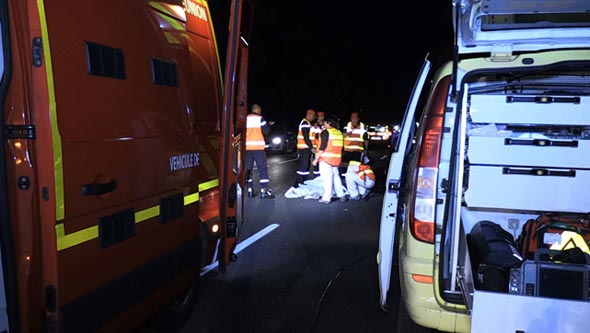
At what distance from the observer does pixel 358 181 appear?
1014cm

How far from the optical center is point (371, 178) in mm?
10234

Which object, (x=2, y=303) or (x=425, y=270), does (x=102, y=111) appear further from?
(x=425, y=270)

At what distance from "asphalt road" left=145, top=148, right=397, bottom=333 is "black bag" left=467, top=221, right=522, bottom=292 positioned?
1349 mm

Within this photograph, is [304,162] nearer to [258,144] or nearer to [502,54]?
[258,144]

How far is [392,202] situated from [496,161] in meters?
0.71

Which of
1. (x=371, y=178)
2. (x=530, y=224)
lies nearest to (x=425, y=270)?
(x=530, y=224)

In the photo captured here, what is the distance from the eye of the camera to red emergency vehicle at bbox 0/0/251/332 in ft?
7.48

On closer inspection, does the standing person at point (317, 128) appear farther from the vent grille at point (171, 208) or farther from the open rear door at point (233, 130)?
the vent grille at point (171, 208)

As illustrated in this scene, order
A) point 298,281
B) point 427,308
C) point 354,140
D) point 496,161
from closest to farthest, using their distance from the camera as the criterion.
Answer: point 427,308
point 496,161
point 298,281
point 354,140

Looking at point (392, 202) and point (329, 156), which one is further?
point (329, 156)

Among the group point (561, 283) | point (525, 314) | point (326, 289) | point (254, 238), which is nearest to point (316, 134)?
point (254, 238)

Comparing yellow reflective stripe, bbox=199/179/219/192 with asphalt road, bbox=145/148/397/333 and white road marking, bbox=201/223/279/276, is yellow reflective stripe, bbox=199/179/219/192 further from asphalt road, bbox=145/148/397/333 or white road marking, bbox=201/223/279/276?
white road marking, bbox=201/223/279/276

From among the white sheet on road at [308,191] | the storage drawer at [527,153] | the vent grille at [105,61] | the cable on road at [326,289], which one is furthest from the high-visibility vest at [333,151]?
the vent grille at [105,61]

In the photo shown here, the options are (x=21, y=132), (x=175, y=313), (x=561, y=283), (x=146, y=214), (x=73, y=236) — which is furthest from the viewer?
(x=175, y=313)
